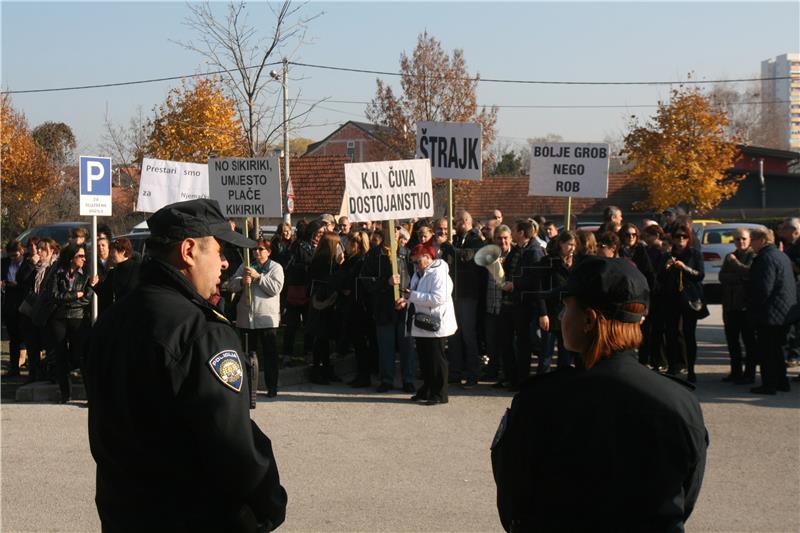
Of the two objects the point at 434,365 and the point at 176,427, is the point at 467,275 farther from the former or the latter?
the point at 176,427

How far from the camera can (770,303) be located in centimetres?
1086

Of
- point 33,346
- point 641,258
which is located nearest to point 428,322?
point 641,258

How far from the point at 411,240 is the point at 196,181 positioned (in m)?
4.93

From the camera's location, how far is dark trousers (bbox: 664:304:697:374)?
38.4 feet

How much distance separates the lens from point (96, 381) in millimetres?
3146

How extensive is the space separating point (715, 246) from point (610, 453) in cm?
2218

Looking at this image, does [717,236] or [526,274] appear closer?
[526,274]

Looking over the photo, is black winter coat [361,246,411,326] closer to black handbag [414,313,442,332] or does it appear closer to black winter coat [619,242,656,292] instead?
black handbag [414,313,442,332]

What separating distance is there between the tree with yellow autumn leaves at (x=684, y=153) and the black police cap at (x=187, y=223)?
36.1 meters

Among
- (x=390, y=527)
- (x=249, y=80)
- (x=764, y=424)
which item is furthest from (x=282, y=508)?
(x=249, y=80)

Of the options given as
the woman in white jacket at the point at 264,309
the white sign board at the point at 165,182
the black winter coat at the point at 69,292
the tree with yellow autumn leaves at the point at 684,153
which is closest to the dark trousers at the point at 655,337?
the woman in white jacket at the point at 264,309

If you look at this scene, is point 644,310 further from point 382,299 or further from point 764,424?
point 382,299

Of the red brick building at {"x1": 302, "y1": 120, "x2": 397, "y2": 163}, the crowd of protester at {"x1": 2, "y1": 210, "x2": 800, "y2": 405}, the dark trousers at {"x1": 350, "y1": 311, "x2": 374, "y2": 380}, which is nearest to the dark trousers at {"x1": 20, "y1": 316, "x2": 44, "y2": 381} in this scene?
the crowd of protester at {"x1": 2, "y1": 210, "x2": 800, "y2": 405}

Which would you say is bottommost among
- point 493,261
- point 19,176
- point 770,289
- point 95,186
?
point 770,289
